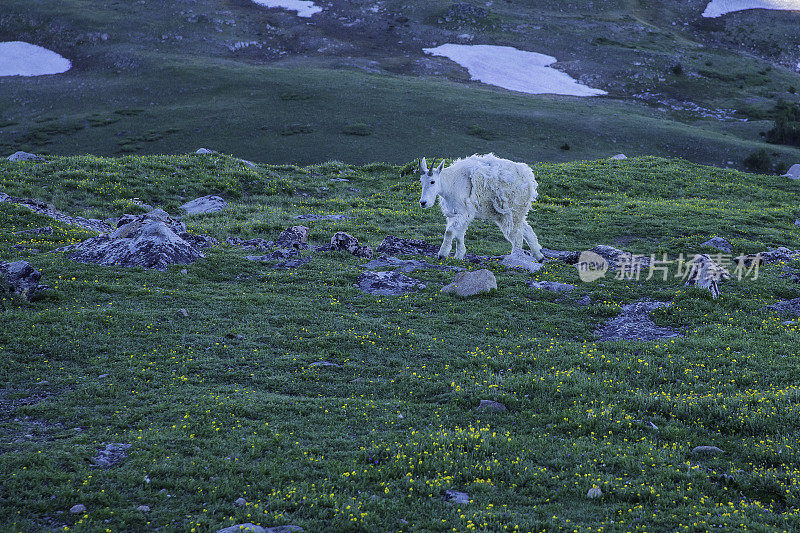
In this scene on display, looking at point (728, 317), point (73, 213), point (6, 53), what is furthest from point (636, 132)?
point (6, 53)

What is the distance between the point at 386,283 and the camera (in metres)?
18.6

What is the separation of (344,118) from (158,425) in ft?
169

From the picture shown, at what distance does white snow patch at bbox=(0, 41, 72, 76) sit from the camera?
72.1 m

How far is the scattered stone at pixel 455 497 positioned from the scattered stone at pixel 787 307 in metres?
12.5

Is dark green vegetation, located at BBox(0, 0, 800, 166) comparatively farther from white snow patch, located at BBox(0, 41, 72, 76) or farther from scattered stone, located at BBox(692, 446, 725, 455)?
scattered stone, located at BBox(692, 446, 725, 455)

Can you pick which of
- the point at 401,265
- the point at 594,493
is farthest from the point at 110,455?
the point at 401,265

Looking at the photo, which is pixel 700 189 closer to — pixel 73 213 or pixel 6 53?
pixel 73 213

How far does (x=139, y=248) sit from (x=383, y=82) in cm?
5491

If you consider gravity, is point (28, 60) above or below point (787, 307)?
above

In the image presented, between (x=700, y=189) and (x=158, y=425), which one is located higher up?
(x=700, y=189)

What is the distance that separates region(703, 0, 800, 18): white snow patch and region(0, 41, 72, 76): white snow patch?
361 ft

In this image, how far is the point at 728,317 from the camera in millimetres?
15852

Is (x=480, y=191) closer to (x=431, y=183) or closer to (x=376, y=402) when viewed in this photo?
(x=431, y=183)

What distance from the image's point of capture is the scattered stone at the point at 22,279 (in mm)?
14670
